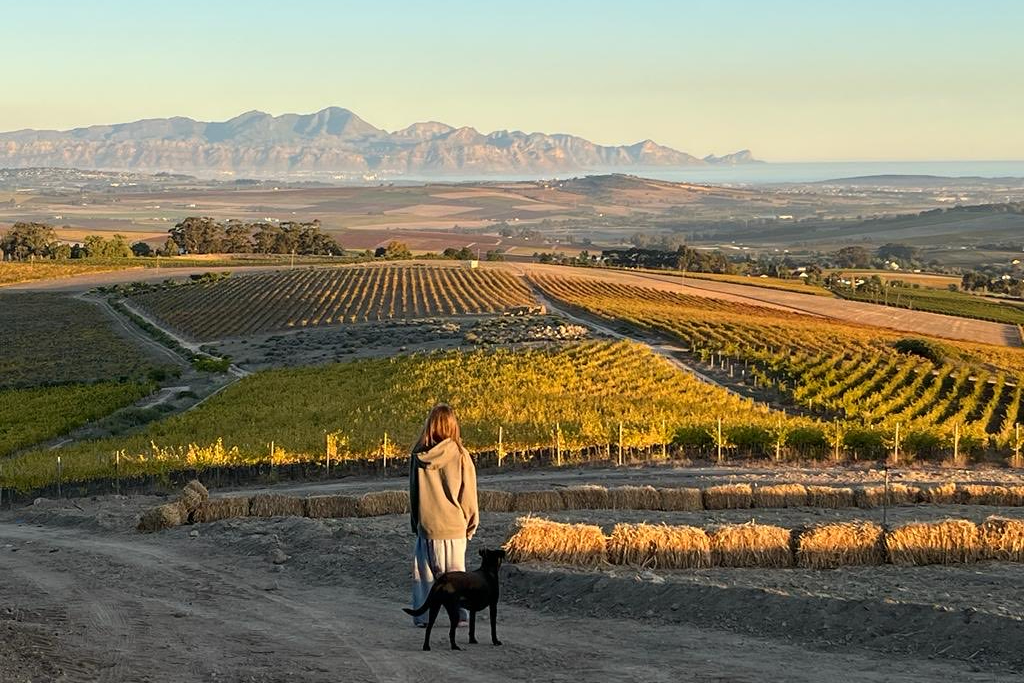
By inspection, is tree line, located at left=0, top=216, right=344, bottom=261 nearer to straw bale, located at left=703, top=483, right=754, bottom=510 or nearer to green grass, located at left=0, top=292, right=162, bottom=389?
green grass, located at left=0, top=292, right=162, bottom=389

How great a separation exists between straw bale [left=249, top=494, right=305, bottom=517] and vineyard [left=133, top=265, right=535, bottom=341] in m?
71.0

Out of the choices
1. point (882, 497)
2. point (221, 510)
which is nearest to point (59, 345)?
point (221, 510)

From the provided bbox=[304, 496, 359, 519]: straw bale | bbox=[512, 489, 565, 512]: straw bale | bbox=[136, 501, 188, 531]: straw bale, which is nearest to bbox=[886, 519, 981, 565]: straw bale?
bbox=[512, 489, 565, 512]: straw bale

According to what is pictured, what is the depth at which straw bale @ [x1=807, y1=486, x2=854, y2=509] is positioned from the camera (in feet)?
73.1

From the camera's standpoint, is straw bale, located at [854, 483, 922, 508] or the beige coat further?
straw bale, located at [854, 483, 922, 508]

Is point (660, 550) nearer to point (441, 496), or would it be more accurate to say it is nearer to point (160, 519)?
point (441, 496)

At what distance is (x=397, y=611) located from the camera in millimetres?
14133

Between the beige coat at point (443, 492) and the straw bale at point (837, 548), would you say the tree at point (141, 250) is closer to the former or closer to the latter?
the straw bale at point (837, 548)

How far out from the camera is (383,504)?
20734 millimetres

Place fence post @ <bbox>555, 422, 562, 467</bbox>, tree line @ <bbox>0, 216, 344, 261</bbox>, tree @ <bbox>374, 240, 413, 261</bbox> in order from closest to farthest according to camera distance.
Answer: fence post @ <bbox>555, 422, 562, 467</bbox> < tree @ <bbox>374, 240, 413, 261</bbox> < tree line @ <bbox>0, 216, 344, 261</bbox>

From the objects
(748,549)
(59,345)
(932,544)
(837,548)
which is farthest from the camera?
(59,345)

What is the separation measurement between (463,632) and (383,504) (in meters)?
8.19

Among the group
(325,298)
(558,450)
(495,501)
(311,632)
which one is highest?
(311,632)

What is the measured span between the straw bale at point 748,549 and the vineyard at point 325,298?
7699 cm
